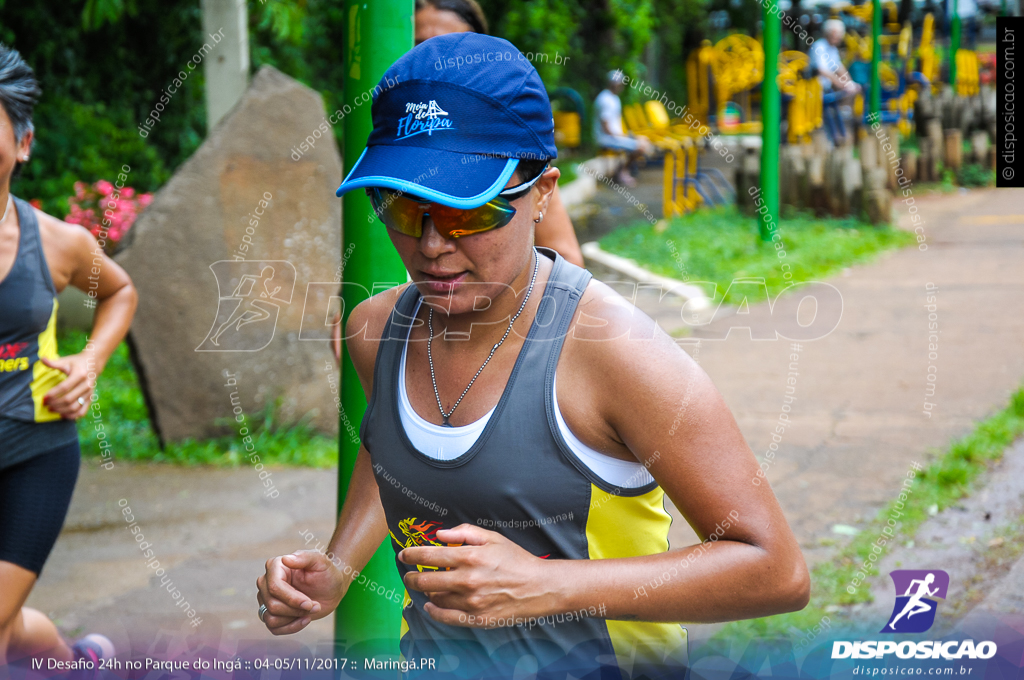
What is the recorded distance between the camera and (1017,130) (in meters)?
4.24

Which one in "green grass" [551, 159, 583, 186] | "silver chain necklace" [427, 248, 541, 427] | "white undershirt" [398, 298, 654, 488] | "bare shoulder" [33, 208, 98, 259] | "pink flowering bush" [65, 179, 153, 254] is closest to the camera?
"white undershirt" [398, 298, 654, 488]

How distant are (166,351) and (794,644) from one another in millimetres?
3676

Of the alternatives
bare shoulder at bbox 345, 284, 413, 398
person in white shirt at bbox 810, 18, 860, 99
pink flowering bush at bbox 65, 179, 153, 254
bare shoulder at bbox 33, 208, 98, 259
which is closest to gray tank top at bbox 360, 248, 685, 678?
bare shoulder at bbox 345, 284, 413, 398

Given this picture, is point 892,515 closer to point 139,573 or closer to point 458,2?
point 458,2

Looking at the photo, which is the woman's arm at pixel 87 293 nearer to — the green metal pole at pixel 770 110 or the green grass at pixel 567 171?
the green metal pole at pixel 770 110

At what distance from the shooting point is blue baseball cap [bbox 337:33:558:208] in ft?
4.61

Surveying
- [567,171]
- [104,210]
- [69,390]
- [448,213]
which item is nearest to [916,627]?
[448,213]

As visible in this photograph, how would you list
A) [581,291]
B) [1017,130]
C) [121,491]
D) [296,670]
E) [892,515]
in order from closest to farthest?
[581,291] < [296,670] < [892,515] < [1017,130] < [121,491]

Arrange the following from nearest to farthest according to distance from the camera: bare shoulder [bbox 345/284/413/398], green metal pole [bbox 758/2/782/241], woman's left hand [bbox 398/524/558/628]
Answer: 1. woman's left hand [bbox 398/524/558/628]
2. bare shoulder [bbox 345/284/413/398]
3. green metal pole [bbox 758/2/782/241]

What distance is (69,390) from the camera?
104 inches

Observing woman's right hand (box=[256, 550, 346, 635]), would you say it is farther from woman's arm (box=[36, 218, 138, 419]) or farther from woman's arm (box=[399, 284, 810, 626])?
woman's arm (box=[36, 218, 138, 419])

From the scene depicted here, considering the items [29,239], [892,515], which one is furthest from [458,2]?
[892,515]

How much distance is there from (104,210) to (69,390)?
16.9ft

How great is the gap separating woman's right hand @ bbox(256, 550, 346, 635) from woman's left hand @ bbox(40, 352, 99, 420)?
1.27 m
